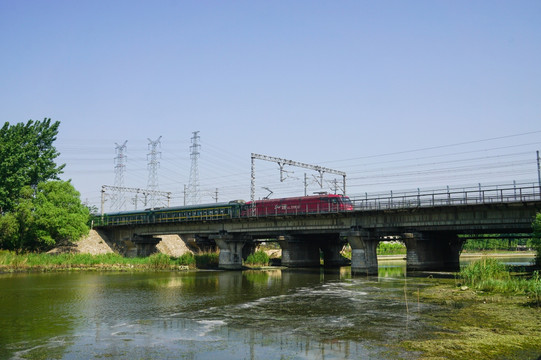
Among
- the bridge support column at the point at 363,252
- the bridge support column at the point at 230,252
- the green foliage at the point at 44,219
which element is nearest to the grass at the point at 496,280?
the bridge support column at the point at 363,252

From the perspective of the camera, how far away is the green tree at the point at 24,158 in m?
73.5

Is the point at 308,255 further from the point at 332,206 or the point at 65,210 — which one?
the point at 65,210

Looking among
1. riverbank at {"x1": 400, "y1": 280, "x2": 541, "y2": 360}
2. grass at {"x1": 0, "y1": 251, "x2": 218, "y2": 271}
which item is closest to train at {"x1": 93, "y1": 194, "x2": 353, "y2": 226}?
grass at {"x1": 0, "y1": 251, "x2": 218, "y2": 271}

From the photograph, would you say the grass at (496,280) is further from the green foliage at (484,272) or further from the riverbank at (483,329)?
the riverbank at (483,329)

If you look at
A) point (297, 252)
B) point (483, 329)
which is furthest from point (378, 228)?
point (483, 329)

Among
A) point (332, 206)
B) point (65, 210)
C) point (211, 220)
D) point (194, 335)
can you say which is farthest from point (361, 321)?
point (65, 210)

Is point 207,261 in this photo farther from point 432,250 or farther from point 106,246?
point 432,250

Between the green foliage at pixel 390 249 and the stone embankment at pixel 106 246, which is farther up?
the stone embankment at pixel 106 246

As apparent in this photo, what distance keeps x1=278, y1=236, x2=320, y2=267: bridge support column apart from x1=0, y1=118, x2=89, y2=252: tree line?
32.5 meters

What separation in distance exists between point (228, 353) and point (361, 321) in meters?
8.39

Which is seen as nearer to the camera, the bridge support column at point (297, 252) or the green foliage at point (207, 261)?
the bridge support column at point (297, 252)

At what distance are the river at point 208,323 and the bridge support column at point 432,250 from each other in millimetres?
18961

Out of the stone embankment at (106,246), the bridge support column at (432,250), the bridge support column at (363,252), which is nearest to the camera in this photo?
the bridge support column at (363,252)

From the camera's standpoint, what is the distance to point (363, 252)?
5422 cm
